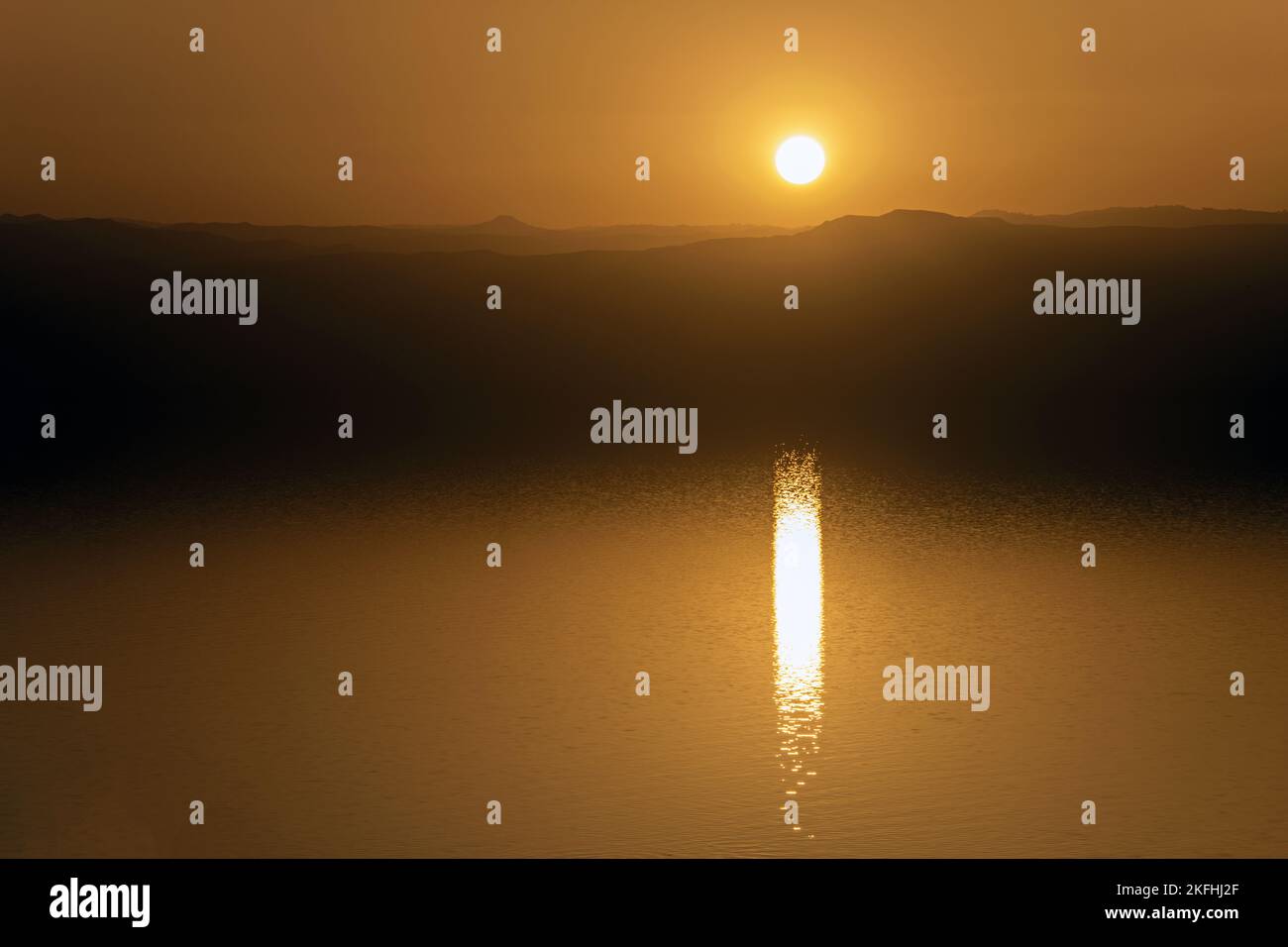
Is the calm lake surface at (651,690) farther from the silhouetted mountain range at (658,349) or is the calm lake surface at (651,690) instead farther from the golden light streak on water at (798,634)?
the silhouetted mountain range at (658,349)

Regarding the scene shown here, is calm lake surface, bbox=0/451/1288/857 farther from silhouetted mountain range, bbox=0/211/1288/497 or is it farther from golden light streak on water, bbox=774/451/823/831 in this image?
silhouetted mountain range, bbox=0/211/1288/497

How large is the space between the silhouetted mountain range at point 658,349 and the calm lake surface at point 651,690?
76.1ft

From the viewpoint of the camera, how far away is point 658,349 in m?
128

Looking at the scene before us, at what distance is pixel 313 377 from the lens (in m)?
115

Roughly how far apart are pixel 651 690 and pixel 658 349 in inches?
4432

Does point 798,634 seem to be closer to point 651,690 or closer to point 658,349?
point 651,690

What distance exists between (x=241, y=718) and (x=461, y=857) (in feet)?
15.3

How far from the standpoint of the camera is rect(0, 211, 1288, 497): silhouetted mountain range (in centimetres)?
6556

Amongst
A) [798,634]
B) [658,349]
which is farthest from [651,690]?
[658,349]

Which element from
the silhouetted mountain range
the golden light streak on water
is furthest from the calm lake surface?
the silhouetted mountain range

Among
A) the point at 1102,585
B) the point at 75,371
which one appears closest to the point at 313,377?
the point at 75,371

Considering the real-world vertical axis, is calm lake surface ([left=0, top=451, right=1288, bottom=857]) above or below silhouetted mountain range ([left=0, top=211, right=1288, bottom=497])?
below

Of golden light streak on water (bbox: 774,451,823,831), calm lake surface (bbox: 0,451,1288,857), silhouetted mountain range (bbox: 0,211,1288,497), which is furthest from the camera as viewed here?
silhouetted mountain range (bbox: 0,211,1288,497)

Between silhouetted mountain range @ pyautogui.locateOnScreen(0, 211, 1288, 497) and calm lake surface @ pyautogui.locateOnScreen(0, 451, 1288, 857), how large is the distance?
23206 millimetres
